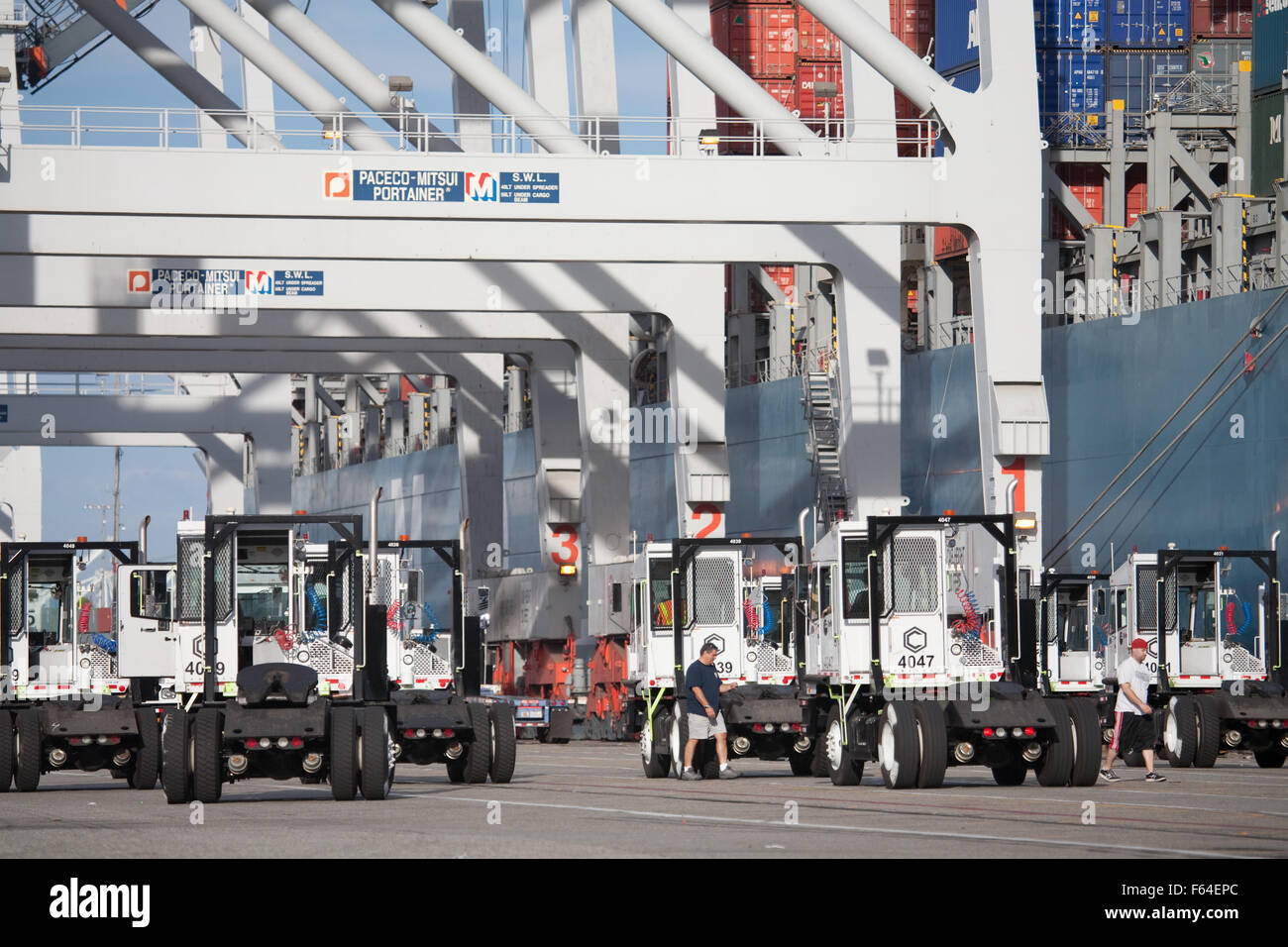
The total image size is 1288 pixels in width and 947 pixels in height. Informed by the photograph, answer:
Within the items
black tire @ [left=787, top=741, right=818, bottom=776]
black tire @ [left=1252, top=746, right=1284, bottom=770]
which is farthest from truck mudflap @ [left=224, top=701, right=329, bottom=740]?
black tire @ [left=1252, top=746, right=1284, bottom=770]

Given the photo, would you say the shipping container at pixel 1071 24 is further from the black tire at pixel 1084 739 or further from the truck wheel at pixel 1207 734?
the black tire at pixel 1084 739

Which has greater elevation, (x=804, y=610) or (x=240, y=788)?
(x=804, y=610)

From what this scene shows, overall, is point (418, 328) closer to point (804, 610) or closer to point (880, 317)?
point (880, 317)

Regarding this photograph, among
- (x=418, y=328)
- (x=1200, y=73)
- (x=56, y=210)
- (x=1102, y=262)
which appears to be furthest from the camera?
(x=1200, y=73)

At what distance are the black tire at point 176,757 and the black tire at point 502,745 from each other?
13.1 ft

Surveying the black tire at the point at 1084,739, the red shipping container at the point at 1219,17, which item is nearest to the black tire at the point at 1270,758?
the black tire at the point at 1084,739

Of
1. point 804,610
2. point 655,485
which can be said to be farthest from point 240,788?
point 655,485

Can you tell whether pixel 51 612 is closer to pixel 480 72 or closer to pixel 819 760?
pixel 819 760

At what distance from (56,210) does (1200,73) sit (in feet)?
101

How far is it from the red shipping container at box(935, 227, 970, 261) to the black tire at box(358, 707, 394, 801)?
97.6 ft

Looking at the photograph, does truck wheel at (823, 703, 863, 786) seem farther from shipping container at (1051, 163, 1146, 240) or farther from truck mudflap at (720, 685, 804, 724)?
shipping container at (1051, 163, 1146, 240)

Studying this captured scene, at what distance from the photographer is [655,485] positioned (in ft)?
195

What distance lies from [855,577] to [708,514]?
1410cm

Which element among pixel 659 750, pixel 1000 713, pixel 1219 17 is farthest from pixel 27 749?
pixel 1219 17
